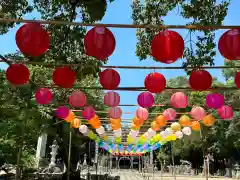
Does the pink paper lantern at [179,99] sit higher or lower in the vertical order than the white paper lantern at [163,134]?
higher

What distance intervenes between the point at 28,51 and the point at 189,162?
30.2 metres

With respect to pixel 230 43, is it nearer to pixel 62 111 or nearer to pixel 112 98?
pixel 112 98

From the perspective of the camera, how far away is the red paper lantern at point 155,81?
14.6ft

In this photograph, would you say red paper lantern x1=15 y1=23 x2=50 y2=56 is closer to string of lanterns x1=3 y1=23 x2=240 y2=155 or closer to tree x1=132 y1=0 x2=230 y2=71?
string of lanterns x1=3 y1=23 x2=240 y2=155

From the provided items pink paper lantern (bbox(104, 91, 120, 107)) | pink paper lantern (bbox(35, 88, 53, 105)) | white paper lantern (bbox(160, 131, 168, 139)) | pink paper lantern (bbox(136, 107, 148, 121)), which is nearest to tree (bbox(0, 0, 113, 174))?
pink paper lantern (bbox(35, 88, 53, 105))

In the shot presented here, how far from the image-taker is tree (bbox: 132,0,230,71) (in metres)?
5.93

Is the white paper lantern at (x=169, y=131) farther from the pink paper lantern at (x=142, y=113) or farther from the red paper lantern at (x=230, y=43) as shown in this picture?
the red paper lantern at (x=230, y=43)

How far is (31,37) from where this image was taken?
3150 millimetres

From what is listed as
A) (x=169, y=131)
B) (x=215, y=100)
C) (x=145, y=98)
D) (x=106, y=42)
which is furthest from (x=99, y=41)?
(x=169, y=131)

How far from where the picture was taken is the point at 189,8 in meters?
5.93

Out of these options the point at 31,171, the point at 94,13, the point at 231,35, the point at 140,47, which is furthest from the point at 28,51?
the point at 31,171

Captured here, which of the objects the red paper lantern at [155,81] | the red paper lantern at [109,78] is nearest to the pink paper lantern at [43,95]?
the red paper lantern at [109,78]

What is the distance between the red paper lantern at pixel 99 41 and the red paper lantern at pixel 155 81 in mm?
1317

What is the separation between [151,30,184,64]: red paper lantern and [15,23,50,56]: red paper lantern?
1128 mm
